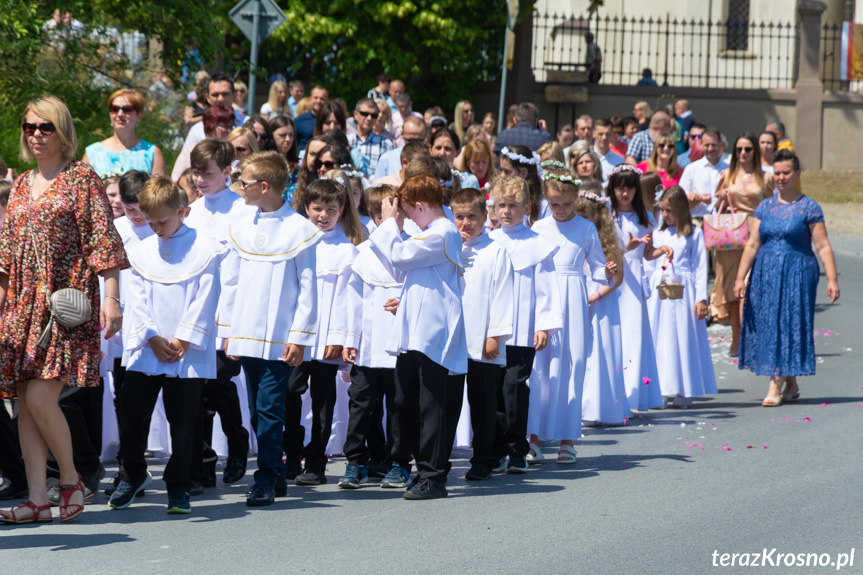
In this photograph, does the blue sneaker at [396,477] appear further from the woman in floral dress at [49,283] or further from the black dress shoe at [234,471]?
the woman in floral dress at [49,283]

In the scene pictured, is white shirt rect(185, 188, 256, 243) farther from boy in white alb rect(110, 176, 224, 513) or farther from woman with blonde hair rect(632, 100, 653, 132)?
woman with blonde hair rect(632, 100, 653, 132)

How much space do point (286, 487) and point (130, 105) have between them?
10.9 ft

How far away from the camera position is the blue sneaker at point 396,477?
770cm

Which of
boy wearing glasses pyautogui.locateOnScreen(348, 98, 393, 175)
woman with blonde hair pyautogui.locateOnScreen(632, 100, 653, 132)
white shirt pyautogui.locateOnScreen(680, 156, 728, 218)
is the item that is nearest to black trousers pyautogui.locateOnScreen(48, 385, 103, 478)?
boy wearing glasses pyautogui.locateOnScreen(348, 98, 393, 175)

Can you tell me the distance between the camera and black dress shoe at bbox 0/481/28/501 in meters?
7.23

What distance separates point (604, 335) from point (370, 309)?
7.85ft

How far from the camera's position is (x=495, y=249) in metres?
7.93

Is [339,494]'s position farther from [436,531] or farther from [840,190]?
[840,190]

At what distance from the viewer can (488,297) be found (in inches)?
311

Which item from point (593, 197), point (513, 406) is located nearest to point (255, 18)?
point (593, 197)

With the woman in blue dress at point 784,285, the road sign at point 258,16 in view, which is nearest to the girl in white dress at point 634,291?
the woman in blue dress at point 784,285

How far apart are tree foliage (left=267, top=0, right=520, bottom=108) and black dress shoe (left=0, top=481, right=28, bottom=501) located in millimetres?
17709

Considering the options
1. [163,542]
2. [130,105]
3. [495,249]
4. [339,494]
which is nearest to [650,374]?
[495,249]

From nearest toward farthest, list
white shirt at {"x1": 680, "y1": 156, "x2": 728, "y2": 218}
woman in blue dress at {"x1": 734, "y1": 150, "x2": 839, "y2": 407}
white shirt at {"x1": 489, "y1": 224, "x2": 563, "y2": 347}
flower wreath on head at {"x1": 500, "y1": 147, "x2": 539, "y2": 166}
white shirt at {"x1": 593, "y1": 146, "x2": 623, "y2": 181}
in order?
1. white shirt at {"x1": 489, "y1": 224, "x2": 563, "y2": 347}
2. flower wreath on head at {"x1": 500, "y1": 147, "x2": 539, "y2": 166}
3. woman in blue dress at {"x1": 734, "y1": 150, "x2": 839, "y2": 407}
4. white shirt at {"x1": 593, "y1": 146, "x2": 623, "y2": 181}
5. white shirt at {"x1": 680, "y1": 156, "x2": 728, "y2": 218}
